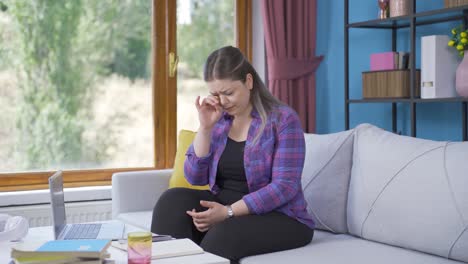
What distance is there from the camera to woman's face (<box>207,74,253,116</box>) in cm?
234

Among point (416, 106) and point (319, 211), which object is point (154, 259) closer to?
point (319, 211)

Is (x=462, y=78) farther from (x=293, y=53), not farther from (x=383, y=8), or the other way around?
(x=293, y=53)

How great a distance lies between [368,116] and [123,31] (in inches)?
58.1

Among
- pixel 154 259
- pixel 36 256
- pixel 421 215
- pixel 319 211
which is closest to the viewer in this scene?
pixel 36 256

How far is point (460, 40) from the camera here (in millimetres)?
2844

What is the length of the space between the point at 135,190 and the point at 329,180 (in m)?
1.02

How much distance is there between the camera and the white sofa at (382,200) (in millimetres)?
2008

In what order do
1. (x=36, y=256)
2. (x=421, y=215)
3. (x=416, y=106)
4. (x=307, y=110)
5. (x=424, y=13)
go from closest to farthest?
(x=36, y=256) → (x=421, y=215) → (x=424, y=13) → (x=416, y=106) → (x=307, y=110)

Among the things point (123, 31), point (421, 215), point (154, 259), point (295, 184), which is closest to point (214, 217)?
point (295, 184)

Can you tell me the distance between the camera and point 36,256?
156 cm

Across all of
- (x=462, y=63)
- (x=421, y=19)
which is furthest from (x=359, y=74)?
(x=462, y=63)

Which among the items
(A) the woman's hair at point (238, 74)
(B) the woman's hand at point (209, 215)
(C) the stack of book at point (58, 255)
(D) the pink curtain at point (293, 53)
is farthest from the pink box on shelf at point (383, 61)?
(C) the stack of book at point (58, 255)

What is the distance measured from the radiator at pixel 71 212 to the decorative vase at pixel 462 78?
6.21 feet

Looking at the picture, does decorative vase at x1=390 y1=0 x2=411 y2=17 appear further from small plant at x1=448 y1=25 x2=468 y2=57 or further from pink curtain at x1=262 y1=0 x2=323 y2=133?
pink curtain at x1=262 y1=0 x2=323 y2=133
